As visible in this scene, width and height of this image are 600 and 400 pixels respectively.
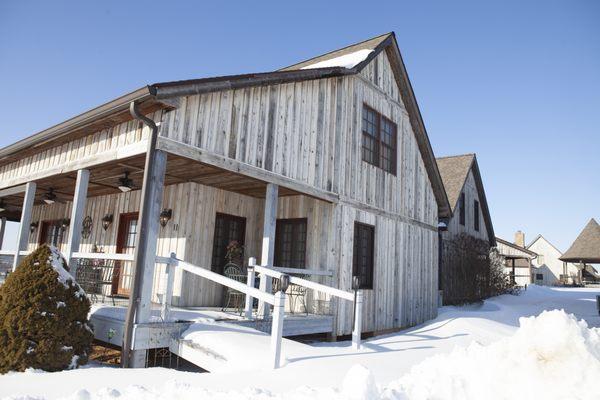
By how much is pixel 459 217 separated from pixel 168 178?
52.7ft

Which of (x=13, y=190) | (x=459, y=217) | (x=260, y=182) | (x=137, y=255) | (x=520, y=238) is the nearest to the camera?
(x=137, y=255)

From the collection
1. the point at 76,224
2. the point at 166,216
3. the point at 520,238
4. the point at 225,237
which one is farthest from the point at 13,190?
the point at 520,238

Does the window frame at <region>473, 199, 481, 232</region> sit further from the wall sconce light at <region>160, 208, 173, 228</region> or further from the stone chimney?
the stone chimney

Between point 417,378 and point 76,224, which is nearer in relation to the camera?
point 417,378

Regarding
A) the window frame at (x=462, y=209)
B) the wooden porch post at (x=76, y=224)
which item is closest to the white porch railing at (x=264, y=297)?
the wooden porch post at (x=76, y=224)

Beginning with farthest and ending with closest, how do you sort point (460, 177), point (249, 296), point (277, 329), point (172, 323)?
1. point (460, 177)
2. point (249, 296)
3. point (172, 323)
4. point (277, 329)

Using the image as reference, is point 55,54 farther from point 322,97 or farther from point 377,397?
point 377,397

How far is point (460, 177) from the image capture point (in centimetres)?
2245

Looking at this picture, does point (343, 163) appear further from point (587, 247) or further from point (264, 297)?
point (587, 247)

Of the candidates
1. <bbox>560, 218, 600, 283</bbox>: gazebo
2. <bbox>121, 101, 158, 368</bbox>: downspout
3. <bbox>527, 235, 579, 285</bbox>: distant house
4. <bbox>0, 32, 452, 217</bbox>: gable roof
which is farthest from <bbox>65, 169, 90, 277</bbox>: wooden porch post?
<bbox>527, 235, 579, 285</bbox>: distant house

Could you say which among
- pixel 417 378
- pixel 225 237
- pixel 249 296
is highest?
pixel 225 237

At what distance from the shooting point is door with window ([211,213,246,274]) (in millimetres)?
10641

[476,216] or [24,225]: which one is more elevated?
[476,216]

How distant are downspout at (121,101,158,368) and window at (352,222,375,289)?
5.94 metres
